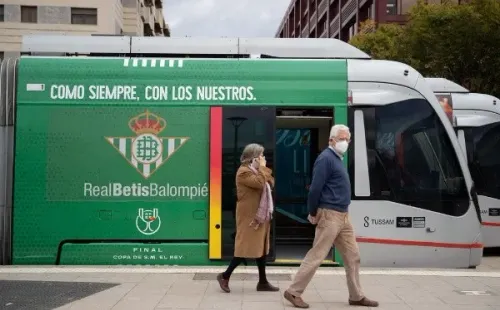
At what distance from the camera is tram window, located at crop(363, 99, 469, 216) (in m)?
8.41

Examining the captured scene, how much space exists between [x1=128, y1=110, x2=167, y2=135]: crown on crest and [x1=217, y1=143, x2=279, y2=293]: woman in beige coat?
1.89 m

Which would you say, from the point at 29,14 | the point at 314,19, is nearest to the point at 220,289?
the point at 29,14

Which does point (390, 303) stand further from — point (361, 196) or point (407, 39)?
point (407, 39)

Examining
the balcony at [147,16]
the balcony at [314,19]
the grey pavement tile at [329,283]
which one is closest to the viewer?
the grey pavement tile at [329,283]

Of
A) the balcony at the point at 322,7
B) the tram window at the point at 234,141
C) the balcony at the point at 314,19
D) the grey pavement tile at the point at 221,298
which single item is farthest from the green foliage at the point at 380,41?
the balcony at the point at 314,19

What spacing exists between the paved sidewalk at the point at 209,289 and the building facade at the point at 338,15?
1890 cm

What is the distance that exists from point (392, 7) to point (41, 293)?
37.2m

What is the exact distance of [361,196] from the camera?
830 cm

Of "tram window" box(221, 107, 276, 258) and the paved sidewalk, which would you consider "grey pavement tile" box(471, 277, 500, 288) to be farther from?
"tram window" box(221, 107, 276, 258)

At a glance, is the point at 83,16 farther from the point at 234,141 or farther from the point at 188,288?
the point at 188,288

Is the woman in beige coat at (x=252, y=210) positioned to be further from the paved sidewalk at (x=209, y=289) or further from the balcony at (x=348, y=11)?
the balcony at (x=348, y=11)

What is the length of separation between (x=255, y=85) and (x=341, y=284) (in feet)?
9.67

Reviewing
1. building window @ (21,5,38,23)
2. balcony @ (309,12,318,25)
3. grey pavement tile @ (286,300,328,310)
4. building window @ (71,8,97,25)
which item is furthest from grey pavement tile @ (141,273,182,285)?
balcony @ (309,12,318,25)

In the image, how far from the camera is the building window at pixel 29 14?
38594 millimetres
